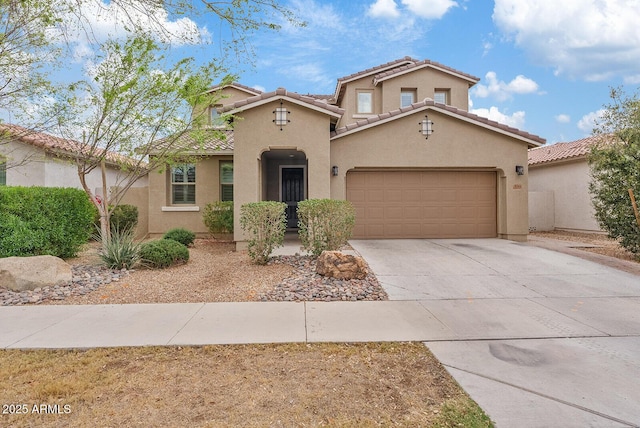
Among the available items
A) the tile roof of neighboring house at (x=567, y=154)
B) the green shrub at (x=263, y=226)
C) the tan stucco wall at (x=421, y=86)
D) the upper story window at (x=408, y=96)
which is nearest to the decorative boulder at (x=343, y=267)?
the green shrub at (x=263, y=226)

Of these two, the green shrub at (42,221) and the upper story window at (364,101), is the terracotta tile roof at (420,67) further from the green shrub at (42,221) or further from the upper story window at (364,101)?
the green shrub at (42,221)

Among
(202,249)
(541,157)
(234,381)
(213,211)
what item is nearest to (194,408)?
(234,381)

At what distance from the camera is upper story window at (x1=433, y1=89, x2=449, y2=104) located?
58.6ft

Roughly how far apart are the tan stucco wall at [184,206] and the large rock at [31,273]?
6687 millimetres

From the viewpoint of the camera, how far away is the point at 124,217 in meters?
13.6

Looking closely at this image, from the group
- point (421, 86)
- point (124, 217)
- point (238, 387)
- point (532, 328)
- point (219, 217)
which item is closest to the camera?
point (238, 387)

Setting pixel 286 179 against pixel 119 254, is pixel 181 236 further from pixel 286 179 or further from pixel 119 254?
pixel 286 179

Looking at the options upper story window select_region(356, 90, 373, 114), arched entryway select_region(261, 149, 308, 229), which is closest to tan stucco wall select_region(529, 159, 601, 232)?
upper story window select_region(356, 90, 373, 114)

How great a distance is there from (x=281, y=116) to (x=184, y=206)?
236 inches

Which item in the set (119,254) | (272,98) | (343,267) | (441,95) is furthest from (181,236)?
(441,95)

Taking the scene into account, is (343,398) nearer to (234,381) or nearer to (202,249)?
(234,381)

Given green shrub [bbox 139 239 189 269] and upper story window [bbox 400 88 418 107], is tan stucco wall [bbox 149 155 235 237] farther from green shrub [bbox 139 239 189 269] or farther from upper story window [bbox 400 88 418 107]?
upper story window [bbox 400 88 418 107]

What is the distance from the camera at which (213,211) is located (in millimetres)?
13211

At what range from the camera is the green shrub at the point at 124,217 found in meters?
13.4
